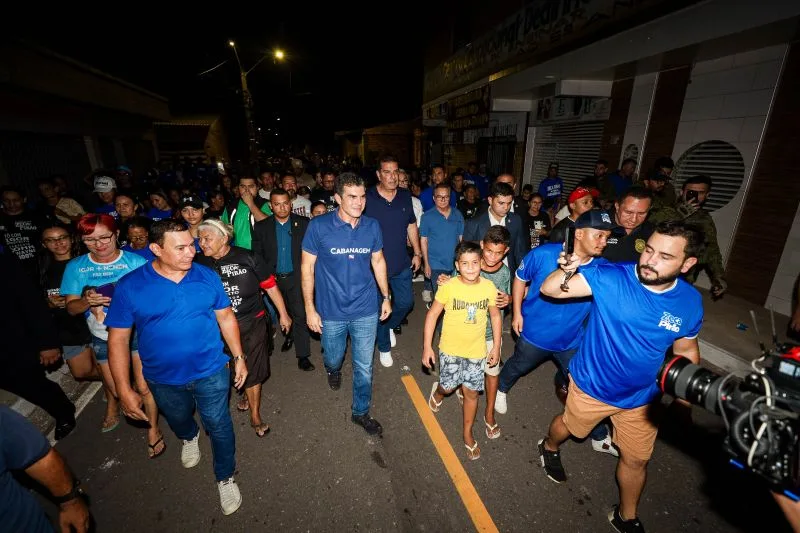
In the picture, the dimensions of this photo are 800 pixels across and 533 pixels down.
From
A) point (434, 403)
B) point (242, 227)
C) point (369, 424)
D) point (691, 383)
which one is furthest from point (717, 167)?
point (242, 227)

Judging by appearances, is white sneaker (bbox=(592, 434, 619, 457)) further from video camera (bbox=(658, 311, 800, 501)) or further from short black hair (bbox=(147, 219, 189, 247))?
short black hair (bbox=(147, 219, 189, 247))

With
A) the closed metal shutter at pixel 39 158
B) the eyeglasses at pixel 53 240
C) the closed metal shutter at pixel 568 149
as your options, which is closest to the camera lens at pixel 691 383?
the eyeglasses at pixel 53 240

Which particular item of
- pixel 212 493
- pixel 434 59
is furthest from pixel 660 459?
pixel 434 59

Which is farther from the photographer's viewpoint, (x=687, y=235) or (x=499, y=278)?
(x=499, y=278)

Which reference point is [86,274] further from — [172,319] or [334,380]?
[334,380]

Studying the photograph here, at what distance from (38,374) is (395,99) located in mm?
34859

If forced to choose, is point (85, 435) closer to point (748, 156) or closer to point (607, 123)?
point (748, 156)

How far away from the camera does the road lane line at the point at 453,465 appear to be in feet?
9.32

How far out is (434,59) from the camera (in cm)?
2062

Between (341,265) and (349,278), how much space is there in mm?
159

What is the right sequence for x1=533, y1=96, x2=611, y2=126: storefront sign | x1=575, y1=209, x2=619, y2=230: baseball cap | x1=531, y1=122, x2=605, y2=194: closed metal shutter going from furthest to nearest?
x1=531, y1=122, x2=605, y2=194: closed metal shutter
x1=533, y1=96, x2=611, y2=126: storefront sign
x1=575, y1=209, x2=619, y2=230: baseball cap

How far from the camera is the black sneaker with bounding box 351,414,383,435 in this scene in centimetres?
371

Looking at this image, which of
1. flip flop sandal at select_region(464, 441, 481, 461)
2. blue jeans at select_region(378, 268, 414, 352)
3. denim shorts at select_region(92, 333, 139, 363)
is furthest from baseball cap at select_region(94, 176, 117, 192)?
flip flop sandal at select_region(464, 441, 481, 461)

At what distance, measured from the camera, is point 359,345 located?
372 centimetres
